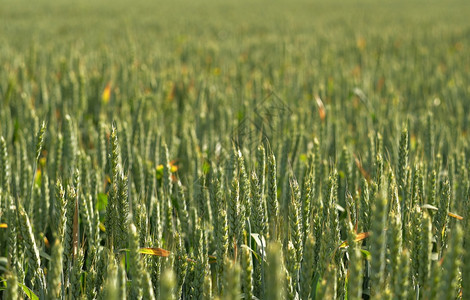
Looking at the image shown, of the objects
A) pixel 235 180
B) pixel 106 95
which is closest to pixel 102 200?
pixel 235 180

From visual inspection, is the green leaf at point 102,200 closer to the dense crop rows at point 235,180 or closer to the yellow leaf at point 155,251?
the dense crop rows at point 235,180

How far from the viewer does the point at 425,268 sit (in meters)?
1.03

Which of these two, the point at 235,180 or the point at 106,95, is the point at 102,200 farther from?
the point at 106,95

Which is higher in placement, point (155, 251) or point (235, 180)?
point (235, 180)

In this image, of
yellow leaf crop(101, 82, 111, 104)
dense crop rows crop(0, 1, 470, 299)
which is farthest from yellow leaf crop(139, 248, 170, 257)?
yellow leaf crop(101, 82, 111, 104)

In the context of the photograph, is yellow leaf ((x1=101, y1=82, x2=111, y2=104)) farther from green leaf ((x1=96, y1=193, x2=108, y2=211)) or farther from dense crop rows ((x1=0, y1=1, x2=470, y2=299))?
green leaf ((x1=96, y1=193, x2=108, y2=211))

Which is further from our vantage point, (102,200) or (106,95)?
(106,95)

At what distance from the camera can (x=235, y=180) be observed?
121 cm


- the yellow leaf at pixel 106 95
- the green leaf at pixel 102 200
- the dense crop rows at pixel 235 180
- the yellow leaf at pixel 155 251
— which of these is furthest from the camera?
the yellow leaf at pixel 106 95

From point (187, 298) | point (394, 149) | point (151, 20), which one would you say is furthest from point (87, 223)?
point (151, 20)

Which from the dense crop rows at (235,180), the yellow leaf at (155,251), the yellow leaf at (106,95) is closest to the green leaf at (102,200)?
the dense crop rows at (235,180)

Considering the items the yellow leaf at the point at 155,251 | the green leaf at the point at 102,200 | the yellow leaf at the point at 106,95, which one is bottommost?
the green leaf at the point at 102,200

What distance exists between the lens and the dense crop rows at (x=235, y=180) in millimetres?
1063

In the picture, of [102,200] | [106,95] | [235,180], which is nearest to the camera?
[235,180]
